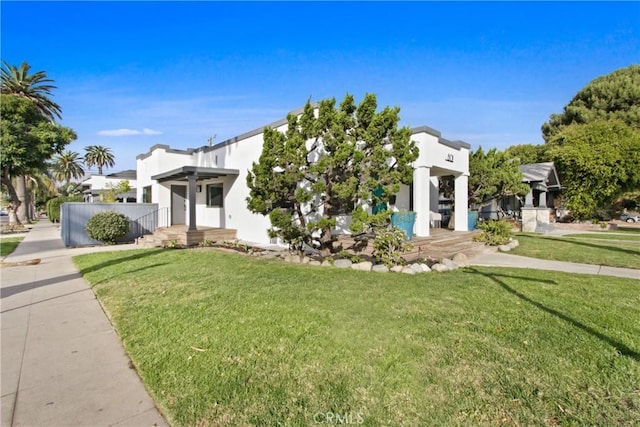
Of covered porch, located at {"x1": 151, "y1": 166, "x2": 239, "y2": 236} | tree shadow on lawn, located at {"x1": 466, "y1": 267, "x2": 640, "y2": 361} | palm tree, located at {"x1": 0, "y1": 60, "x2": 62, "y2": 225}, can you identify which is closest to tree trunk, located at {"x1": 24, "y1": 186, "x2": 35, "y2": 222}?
palm tree, located at {"x1": 0, "y1": 60, "x2": 62, "y2": 225}

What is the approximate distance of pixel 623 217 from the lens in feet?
95.8

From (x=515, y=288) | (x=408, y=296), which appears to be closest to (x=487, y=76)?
(x=515, y=288)

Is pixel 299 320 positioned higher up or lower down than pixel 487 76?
lower down

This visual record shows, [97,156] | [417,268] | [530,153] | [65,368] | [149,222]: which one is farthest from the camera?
[97,156]

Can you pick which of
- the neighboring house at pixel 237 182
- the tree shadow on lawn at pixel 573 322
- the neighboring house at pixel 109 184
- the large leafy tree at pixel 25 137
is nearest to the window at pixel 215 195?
the neighboring house at pixel 237 182

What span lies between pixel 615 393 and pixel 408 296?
288 cm

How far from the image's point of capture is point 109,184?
90.3 ft

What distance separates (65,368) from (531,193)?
79.2 ft

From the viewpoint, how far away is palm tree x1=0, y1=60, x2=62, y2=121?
79.7 ft

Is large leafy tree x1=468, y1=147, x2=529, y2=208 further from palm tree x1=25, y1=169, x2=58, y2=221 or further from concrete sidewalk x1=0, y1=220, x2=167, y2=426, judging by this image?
palm tree x1=25, y1=169, x2=58, y2=221

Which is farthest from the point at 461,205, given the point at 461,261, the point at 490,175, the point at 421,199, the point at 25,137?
the point at 25,137

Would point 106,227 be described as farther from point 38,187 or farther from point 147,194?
point 38,187

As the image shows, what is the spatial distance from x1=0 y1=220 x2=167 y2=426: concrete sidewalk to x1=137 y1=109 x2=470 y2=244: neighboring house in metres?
7.47

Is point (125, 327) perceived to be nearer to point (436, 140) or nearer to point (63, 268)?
point (63, 268)
